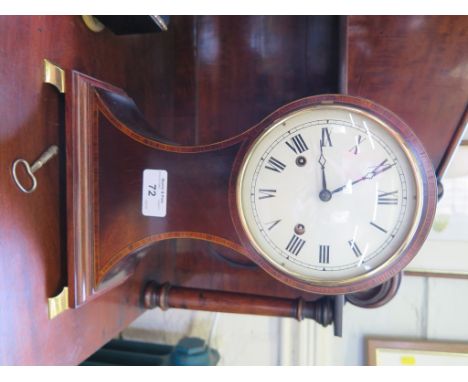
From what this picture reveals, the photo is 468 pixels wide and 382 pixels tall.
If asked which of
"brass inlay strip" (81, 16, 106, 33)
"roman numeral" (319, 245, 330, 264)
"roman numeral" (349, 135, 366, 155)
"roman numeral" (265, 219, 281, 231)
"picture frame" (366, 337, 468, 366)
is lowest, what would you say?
"picture frame" (366, 337, 468, 366)

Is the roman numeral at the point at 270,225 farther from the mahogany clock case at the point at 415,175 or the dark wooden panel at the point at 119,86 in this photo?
the dark wooden panel at the point at 119,86

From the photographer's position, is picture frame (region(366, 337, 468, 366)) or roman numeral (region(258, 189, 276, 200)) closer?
roman numeral (region(258, 189, 276, 200))

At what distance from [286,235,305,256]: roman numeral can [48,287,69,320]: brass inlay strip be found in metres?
0.33

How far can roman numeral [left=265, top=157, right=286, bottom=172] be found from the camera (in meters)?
0.49

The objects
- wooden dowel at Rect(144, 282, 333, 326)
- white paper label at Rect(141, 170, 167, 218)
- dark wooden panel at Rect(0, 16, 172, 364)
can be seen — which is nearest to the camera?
dark wooden panel at Rect(0, 16, 172, 364)

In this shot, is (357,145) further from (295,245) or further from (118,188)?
(118,188)

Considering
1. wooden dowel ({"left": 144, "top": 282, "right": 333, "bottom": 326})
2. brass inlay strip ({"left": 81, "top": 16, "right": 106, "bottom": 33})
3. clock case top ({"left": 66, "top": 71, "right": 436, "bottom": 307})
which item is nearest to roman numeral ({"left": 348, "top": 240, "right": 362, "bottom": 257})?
clock case top ({"left": 66, "top": 71, "right": 436, "bottom": 307})

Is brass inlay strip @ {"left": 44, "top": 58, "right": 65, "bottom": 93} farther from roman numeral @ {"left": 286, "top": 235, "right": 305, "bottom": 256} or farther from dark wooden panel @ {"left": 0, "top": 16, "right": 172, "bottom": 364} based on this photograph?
roman numeral @ {"left": 286, "top": 235, "right": 305, "bottom": 256}

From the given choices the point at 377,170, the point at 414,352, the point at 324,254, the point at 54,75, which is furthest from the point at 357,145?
the point at 414,352

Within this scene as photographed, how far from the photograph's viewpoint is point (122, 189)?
1.86 ft

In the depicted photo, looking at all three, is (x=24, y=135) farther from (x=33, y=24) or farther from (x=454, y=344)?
(x=454, y=344)

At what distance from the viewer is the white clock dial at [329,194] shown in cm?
47

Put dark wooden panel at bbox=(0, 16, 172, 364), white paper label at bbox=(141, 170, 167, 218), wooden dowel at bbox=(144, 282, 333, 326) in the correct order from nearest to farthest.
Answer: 1. dark wooden panel at bbox=(0, 16, 172, 364)
2. white paper label at bbox=(141, 170, 167, 218)
3. wooden dowel at bbox=(144, 282, 333, 326)

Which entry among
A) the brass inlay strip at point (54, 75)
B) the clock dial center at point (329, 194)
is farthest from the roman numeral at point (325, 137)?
the brass inlay strip at point (54, 75)
